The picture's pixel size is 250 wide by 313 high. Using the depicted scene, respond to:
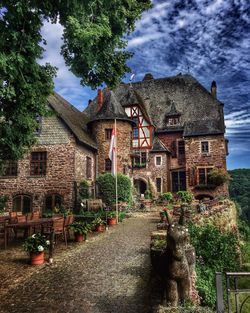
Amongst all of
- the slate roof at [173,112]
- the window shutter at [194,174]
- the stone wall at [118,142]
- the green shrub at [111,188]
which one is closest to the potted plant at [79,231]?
the green shrub at [111,188]

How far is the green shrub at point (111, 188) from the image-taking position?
21516mm

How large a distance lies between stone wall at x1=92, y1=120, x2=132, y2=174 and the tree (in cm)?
1569

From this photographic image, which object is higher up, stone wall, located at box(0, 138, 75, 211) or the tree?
the tree

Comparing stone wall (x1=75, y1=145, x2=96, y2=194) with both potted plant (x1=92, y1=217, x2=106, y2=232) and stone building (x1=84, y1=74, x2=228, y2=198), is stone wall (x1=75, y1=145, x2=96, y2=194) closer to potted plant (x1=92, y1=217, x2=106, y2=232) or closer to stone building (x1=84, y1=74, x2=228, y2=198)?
stone building (x1=84, y1=74, x2=228, y2=198)

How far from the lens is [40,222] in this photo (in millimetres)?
10203

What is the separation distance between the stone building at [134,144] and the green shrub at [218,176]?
75 centimetres

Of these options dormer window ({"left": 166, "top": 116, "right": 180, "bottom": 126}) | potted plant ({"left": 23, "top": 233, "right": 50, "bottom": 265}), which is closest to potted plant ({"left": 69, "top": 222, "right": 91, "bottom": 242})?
potted plant ({"left": 23, "top": 233, "right": 50, "bottom": 265})

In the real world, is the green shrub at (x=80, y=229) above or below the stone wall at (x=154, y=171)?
below

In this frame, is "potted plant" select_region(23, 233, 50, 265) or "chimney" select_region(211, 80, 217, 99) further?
"chimney" select_region(211, 80, 217, 99)

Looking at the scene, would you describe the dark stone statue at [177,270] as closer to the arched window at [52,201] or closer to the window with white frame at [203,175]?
the arched window at [52,201]

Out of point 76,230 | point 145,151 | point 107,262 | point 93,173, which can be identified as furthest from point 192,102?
point 107,262

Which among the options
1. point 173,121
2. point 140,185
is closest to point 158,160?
point 140,185

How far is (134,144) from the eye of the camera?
3030 cm

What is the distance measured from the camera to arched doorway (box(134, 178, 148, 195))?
29516 mm
